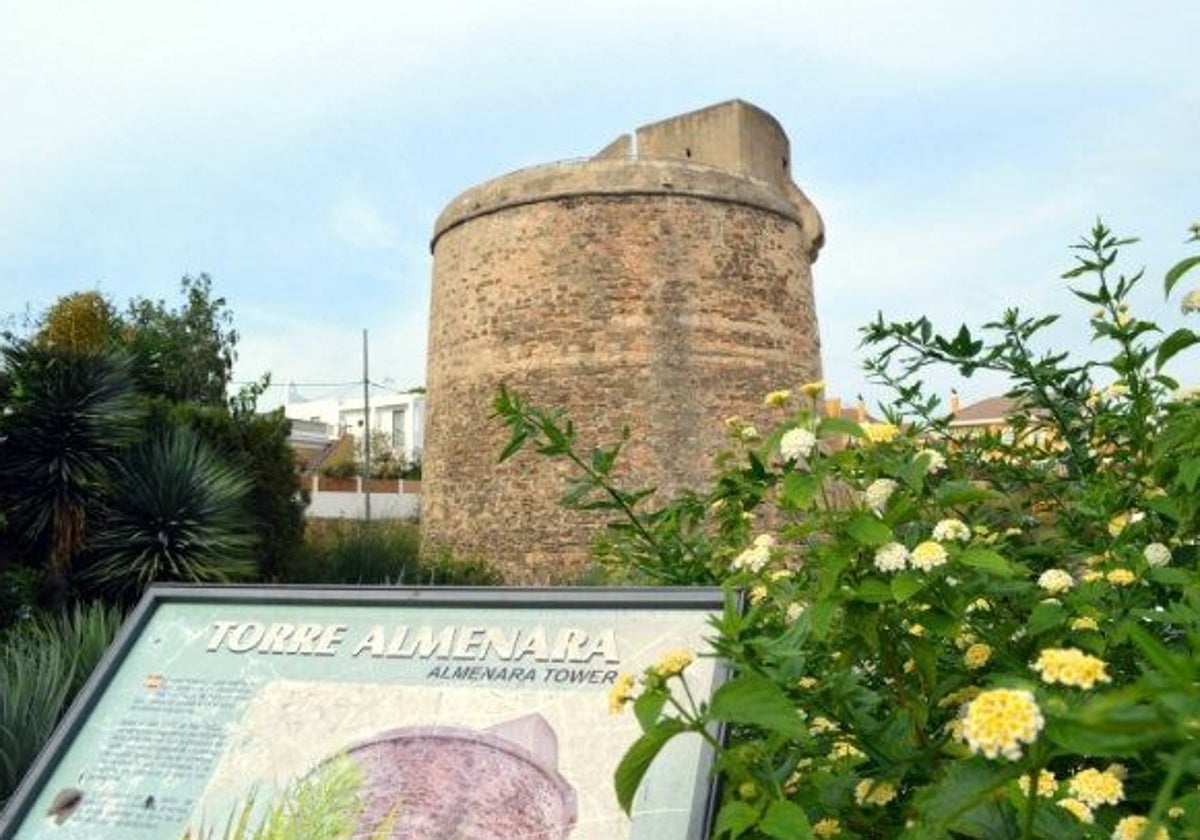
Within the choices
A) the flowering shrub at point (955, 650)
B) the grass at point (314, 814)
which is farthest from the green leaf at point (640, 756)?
the grass at point (314, 814)

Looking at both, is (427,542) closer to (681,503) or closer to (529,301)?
(529,301)

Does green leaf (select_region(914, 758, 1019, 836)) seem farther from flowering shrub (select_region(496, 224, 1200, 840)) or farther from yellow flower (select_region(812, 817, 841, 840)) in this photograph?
yellow flower (select_region(812, 817, 841, 840))

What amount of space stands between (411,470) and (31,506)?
35688 millimetres

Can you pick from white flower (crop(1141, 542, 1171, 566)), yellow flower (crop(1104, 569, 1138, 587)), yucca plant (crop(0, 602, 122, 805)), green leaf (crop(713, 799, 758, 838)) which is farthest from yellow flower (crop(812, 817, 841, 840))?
yucca plant (crop(0, 602, 122, 805))

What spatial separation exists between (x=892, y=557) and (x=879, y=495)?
23cm

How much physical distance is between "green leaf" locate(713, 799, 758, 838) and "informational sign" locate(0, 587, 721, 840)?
1.74 feet

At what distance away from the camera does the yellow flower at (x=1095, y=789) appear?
5.15 ft

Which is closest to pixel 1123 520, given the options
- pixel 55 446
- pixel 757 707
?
pixel 757 707

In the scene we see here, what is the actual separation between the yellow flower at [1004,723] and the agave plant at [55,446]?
8.83 m

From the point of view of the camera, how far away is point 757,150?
1580cm

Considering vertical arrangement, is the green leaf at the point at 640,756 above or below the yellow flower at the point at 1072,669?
below

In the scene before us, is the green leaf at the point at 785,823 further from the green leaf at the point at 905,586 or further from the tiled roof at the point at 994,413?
the tiled roof at the point at 994,413

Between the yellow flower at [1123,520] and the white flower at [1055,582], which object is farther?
the yellow flower at [1123,520]

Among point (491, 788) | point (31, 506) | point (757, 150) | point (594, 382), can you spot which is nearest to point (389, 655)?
point (491, 788)
